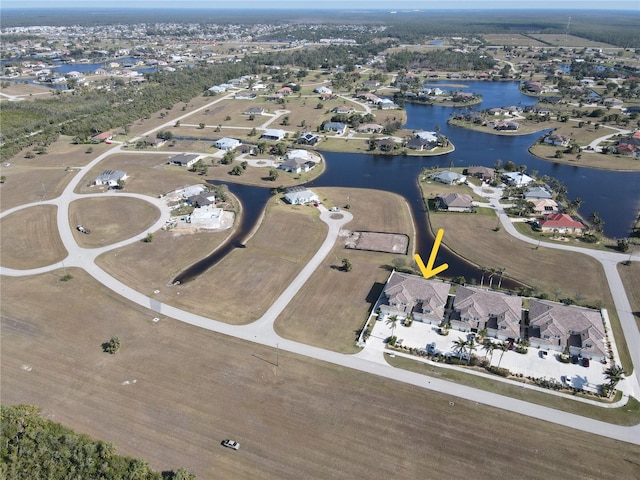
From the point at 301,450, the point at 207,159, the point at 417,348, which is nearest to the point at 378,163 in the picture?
the point at 207,159

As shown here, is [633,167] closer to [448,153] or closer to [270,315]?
[448,153]

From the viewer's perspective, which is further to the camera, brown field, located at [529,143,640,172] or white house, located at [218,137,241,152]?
white house, located at [218,137,241,152]

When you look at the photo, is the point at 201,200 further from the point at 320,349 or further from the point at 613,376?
the point at 613,376

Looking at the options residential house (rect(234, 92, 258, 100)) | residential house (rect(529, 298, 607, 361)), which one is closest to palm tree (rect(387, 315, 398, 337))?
residential house (rect(529, 298, 607, 361))

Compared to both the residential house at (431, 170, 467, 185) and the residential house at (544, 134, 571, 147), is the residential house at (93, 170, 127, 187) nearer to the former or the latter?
the residential house at (431, 170, 467, 185)

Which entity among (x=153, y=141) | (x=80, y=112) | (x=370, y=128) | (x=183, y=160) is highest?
(x=370, y=128)

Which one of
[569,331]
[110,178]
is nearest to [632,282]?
[569,331]

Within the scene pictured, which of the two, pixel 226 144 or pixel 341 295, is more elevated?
pixel 226 144
